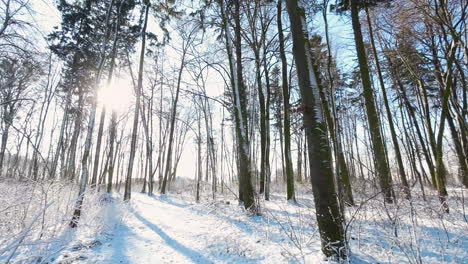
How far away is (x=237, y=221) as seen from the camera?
212 inches

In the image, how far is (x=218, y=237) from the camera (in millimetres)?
4246

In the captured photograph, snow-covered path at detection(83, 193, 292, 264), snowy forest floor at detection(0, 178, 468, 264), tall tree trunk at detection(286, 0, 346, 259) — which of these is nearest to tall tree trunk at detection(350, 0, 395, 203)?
snowy forest floor at detection(0, 178, 468, 264)

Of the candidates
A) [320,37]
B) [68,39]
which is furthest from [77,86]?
[320,37]

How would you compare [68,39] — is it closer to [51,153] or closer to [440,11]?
[440,11]

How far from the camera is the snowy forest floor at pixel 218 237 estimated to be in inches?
115

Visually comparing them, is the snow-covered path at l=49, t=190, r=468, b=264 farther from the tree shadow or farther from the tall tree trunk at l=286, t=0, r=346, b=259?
the tall tree trunk at l=286, t=0, r=346, b=259

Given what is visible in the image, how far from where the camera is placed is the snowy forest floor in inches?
115

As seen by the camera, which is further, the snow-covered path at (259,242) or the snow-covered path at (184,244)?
the snow-covered path at (184,244)

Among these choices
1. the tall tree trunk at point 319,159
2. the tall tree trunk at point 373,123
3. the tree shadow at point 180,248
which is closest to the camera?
the tall tree trunk at point 319,159

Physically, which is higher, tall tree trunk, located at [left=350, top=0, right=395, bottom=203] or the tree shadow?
tall tree trunk, located at [left=350, top=0, right=395, bottom=203]

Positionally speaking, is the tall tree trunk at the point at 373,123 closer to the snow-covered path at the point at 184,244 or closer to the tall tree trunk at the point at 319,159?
the tall tree trunk at the point at 319,159

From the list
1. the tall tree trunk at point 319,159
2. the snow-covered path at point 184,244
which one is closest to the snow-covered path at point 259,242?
the snow-covered path at point 184,244

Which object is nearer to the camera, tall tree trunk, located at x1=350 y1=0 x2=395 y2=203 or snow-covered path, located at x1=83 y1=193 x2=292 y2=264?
snow-covered path, located at x1=83 y1=193 x2=292 y2=264

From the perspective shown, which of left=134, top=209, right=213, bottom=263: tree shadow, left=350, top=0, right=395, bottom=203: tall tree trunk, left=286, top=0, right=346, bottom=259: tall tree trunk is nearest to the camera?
left=286, top=0, right=346, bottom=259: tall tree trunk
